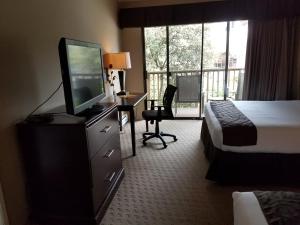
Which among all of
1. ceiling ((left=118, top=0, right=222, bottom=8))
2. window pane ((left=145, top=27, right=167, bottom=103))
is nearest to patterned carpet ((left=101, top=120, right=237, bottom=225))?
window pane ((left=145, top=27, right=167, bottom=103))

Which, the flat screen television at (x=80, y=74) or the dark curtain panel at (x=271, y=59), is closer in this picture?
the flat screen television at (x=80, y=74)

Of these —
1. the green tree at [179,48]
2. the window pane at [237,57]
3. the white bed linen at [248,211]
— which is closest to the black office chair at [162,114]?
the green tree at [179,48]

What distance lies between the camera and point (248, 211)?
1161mm

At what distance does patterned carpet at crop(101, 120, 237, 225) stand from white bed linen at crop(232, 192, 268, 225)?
74cm

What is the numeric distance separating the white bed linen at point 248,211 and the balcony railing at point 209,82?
3655mm

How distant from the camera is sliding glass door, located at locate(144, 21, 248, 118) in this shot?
4.49 meters

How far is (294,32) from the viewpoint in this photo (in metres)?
3.99

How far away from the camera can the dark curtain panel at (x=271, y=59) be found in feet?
13.2

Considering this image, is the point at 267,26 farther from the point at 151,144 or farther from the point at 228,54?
the point at 151,144

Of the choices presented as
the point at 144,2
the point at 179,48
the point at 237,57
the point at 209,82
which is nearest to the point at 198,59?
the point at 179,48

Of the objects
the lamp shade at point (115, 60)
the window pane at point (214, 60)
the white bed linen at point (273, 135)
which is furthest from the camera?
the window pane at point (214, 60)

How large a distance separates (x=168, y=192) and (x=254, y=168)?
93 cm

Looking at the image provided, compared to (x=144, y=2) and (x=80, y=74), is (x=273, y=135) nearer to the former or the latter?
(x=80, y=74)

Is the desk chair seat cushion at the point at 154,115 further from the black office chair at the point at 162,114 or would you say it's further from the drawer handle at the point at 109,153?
the drawer handle at the point at 109,153
